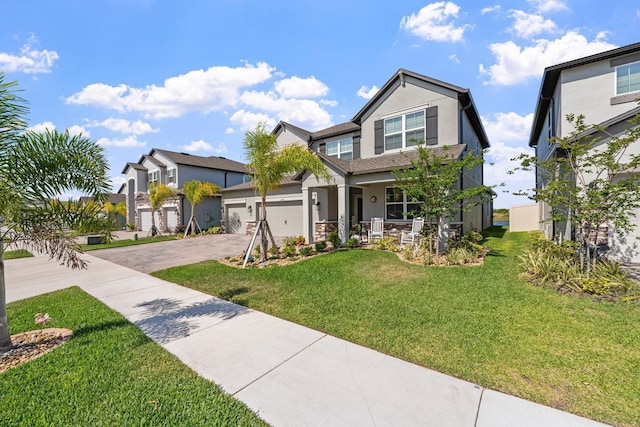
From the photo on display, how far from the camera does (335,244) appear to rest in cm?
1180

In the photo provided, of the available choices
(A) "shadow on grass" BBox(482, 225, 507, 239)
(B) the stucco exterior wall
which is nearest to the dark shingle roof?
(B) the stucco exterior wall

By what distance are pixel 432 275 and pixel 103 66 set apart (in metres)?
11.3

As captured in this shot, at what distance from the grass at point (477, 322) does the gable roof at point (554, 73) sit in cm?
791

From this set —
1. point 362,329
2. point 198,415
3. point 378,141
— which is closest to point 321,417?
point 198,415

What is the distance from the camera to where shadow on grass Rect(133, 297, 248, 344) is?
4.44 meters

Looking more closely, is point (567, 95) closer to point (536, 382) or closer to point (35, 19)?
point (536, 382)

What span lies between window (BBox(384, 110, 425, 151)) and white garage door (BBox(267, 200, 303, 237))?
6.40 meters

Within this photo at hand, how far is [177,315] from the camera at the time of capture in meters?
5.20

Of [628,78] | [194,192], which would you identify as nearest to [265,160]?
[194,192]

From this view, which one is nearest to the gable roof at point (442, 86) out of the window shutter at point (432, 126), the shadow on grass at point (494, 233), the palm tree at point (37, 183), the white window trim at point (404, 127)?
the window shutter at point (432, 126)

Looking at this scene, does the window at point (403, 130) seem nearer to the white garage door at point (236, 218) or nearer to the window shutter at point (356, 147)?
the window shutter at point (356, 147)

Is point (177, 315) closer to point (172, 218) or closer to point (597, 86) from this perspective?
point (597, 86)

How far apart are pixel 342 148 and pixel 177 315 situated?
12666 mm

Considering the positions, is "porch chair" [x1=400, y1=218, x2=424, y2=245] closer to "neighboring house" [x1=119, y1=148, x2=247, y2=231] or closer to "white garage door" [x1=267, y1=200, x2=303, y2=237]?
"white garage door" [x1=267, y1=200, x2=303, y2=237]
